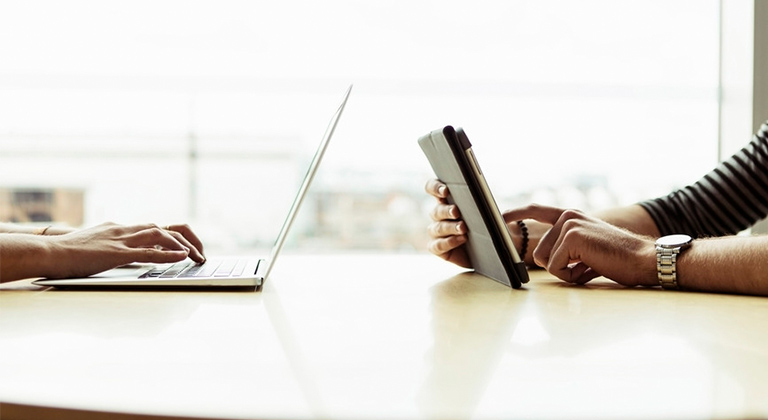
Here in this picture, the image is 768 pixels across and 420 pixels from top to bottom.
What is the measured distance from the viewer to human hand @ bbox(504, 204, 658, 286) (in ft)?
3.05

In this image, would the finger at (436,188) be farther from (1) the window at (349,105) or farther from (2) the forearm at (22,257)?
(1) the window at (349,105)

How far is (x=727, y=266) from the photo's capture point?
0.86 meters

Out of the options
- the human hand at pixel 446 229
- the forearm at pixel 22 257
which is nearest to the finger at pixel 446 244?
the human hand at pixel 446 229

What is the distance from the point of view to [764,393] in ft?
1.24

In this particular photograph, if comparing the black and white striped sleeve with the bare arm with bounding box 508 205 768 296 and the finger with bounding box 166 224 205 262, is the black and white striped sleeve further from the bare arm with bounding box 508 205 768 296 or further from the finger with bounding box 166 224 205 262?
the finger with bounding box 166 224 205 262

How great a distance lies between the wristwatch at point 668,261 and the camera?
0.90m

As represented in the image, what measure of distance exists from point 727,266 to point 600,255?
0.55ft

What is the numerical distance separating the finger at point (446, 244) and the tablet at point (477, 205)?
0.08 meters

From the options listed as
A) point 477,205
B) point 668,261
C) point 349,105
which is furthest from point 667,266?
point 349,105

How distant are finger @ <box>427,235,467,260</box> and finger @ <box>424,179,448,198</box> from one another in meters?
0.08

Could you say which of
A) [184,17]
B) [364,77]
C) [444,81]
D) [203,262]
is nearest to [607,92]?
[444,81]

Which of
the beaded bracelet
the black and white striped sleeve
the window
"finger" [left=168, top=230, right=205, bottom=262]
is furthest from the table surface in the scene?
the window

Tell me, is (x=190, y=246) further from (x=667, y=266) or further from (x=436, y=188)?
(x=667, y=266)

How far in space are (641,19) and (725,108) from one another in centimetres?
68
